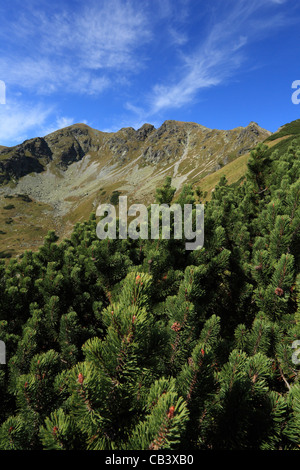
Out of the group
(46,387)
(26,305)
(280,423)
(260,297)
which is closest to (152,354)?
(46,387)

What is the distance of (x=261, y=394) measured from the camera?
2.01 meters

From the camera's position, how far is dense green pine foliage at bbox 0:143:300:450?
60.8 inches

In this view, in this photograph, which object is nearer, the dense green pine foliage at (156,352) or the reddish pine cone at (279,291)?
the dense green pine foliage at (156,352)

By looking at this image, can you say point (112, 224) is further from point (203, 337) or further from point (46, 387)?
point (46, 387)

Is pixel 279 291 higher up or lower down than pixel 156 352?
higher up

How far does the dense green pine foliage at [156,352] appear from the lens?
154cm

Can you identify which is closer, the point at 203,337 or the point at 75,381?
the point at 75,381

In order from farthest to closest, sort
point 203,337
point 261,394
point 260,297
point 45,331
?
point 45,331
point 260,297
point 203,337
point 261,394

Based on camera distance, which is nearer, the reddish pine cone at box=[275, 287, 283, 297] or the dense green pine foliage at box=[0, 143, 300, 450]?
the dense green pine foliage at box=[0, 143, 300, 450]

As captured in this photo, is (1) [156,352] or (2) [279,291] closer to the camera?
(1) [156,352]

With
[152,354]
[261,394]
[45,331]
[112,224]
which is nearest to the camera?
[152,354]

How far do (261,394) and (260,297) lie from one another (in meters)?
2.32

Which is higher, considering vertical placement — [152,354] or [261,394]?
[152,354]

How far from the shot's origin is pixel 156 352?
1.88 m
